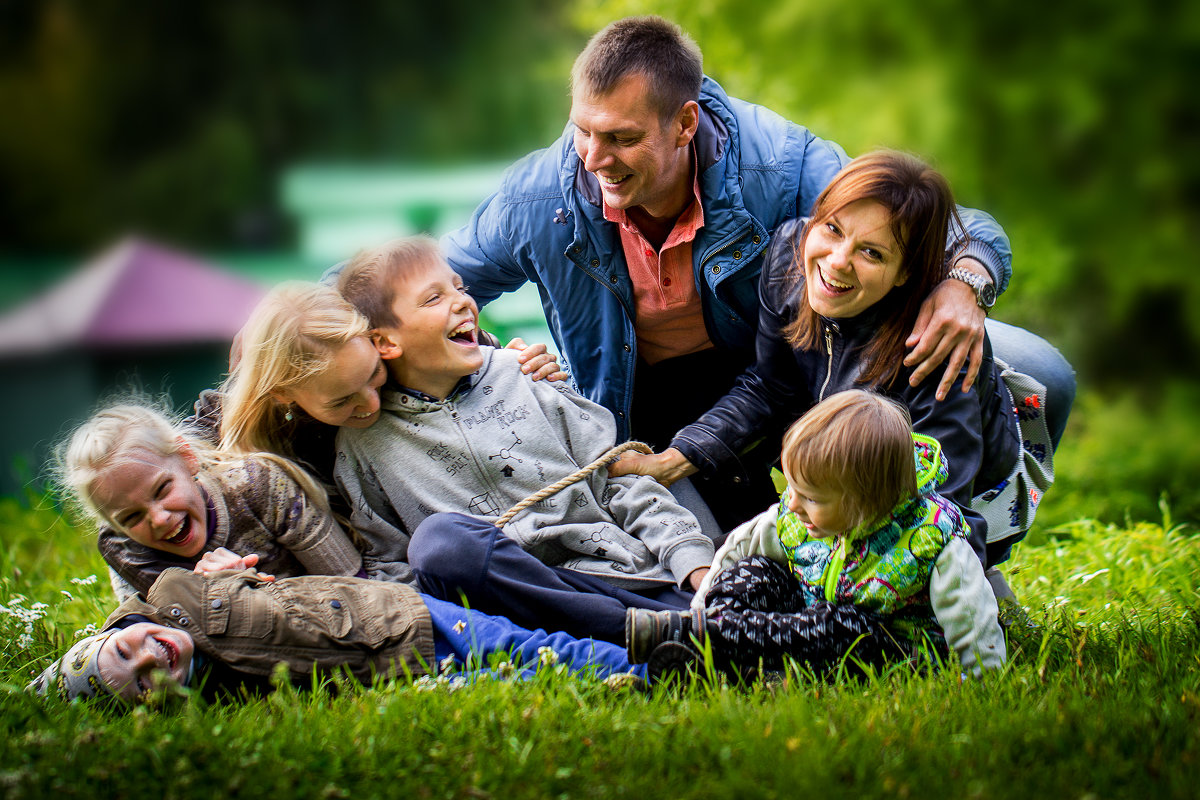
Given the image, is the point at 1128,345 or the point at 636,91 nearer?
the point at 636,91

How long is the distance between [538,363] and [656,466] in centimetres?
46

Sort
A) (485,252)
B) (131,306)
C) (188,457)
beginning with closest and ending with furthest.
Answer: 1. (188,457)
2. (485,252)
3. (131,306)

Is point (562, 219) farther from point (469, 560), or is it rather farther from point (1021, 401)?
point (1021, 401)

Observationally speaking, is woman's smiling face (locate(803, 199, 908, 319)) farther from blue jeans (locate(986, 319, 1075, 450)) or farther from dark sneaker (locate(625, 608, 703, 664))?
dark sneaker (locate(625, 608, 703, 664))

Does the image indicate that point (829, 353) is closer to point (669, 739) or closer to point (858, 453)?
point (858, 453)

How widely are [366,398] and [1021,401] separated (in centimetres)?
180

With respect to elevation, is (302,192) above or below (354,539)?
above

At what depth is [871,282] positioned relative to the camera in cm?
262

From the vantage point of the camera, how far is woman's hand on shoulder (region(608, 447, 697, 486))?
10.1 feet

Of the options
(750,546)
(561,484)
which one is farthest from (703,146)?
(750,546)

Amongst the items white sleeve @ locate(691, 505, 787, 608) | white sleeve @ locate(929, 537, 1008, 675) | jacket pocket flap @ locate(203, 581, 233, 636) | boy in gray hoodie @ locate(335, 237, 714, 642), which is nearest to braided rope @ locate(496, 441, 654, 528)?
boy in gray hoodie @ locate(335, 237, 714, 642)

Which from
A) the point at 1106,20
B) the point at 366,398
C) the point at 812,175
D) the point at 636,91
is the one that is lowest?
the point at 366,398

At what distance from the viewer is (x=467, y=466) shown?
2.92 m

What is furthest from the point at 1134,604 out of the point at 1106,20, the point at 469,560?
the point at 1106,20
